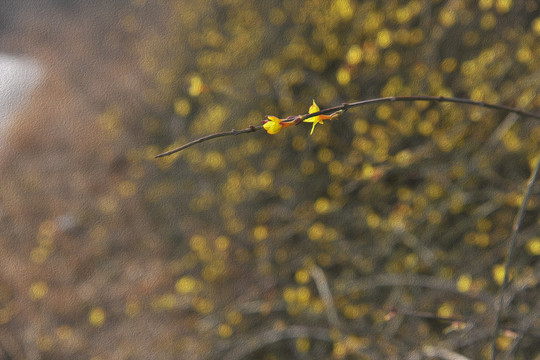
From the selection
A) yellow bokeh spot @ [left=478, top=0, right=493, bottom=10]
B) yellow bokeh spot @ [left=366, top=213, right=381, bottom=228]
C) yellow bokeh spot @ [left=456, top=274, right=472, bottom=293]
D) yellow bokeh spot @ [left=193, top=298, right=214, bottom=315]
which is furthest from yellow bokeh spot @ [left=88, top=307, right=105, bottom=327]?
yellow bokeh spot @ [left=478, top=0, right=493, bottom=10]

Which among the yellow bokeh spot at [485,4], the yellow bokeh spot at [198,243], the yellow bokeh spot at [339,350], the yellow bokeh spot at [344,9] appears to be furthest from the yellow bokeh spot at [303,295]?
the yellow bokeh spot at [485,4]

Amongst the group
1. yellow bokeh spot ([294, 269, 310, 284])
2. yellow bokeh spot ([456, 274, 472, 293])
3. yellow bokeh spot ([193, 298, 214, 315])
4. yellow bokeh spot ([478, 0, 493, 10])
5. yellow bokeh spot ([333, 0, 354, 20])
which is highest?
yellow bokeh spot ([478, 0, 493, 10])

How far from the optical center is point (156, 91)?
2230mm

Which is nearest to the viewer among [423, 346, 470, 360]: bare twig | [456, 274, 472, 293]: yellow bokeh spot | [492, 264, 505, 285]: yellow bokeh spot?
[423, 346, 470, 360]: bare twig

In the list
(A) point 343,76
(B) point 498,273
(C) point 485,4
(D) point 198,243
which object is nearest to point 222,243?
(D) point 198,243

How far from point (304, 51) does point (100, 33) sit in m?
1.04

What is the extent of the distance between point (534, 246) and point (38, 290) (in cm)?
219

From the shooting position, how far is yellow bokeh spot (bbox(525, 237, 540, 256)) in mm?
1467

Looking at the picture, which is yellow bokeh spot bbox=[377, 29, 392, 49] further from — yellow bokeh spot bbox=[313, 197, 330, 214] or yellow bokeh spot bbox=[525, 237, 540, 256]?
yellow bokeh spot bbox=[525, 237, 540, 256]

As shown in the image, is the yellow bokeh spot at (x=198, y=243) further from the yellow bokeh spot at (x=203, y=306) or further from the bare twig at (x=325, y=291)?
the bare twig at (x=325, y=291)

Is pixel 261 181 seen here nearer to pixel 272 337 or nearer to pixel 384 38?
pixel 272 337

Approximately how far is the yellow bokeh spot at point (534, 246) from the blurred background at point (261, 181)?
0.01 metres

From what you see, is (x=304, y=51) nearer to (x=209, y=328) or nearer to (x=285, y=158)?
(x=285, y=158)

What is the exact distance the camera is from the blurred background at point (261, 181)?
5.29 feet
